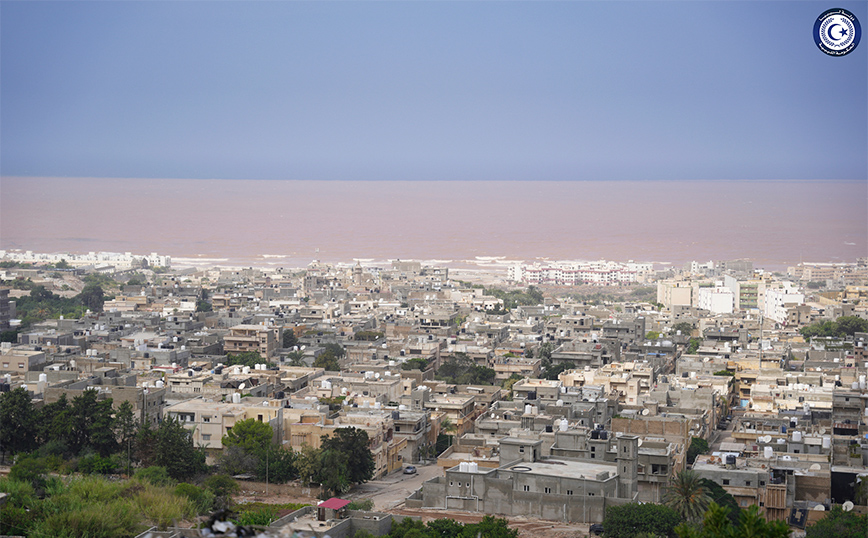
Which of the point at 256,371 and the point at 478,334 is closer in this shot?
the point at 256,371

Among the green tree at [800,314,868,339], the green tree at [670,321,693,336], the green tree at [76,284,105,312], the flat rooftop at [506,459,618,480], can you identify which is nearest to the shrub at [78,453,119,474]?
the flat rooftop at [506,459,618,480]

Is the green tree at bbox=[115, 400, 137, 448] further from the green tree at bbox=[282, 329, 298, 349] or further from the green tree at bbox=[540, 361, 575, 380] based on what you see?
the green tree at bbox=[282, 329, 298, 349]

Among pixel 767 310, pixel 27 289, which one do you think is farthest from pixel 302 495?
pixel 27 289

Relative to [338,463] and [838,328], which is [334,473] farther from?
[838,328]

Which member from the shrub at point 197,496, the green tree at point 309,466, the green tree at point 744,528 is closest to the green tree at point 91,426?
the shrub at point 197,496

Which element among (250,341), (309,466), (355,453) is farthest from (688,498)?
(250,341)

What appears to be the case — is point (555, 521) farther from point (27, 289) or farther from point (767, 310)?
point (27, 289)
